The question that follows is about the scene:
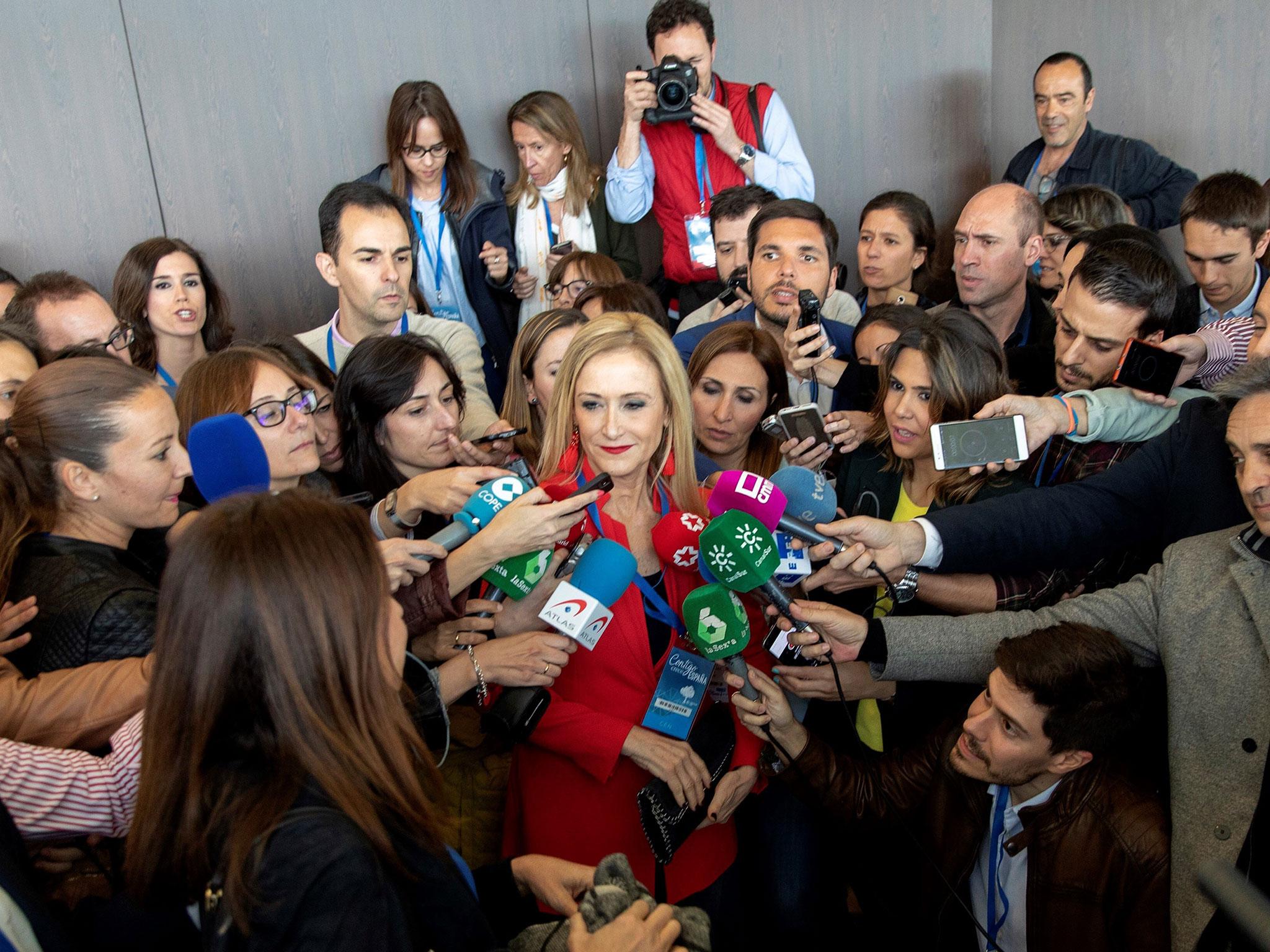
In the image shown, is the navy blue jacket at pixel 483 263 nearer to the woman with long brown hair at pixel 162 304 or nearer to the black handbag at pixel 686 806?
the woman with long brown hair at pixel 162 304

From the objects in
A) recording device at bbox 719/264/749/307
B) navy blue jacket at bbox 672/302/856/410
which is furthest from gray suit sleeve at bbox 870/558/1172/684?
recording device at bbox 719/264/749/307

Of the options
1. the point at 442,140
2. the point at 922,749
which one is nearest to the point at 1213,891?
the point at 922,749

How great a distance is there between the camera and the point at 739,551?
1818 millimetres

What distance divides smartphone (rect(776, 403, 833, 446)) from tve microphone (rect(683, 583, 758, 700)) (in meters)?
0.80

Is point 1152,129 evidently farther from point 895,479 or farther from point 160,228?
point 160,228

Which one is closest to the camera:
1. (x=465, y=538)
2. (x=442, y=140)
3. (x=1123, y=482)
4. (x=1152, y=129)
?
(x=465, y=538)

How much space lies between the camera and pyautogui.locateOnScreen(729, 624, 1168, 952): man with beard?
1889 mm

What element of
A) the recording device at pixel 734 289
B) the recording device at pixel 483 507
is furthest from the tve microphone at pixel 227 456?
the recording device at pixel 734 289

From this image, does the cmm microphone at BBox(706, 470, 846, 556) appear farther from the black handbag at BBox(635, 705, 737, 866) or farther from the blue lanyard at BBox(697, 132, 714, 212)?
the blue lanyard at BBox(697, 132, 714, 212)

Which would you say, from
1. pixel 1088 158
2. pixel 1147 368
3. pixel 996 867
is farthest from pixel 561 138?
pixel 996 867

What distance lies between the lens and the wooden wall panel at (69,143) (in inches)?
178

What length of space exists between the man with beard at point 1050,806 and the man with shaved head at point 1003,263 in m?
1.61

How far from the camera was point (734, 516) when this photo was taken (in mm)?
1845

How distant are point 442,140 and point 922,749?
3315 mm
